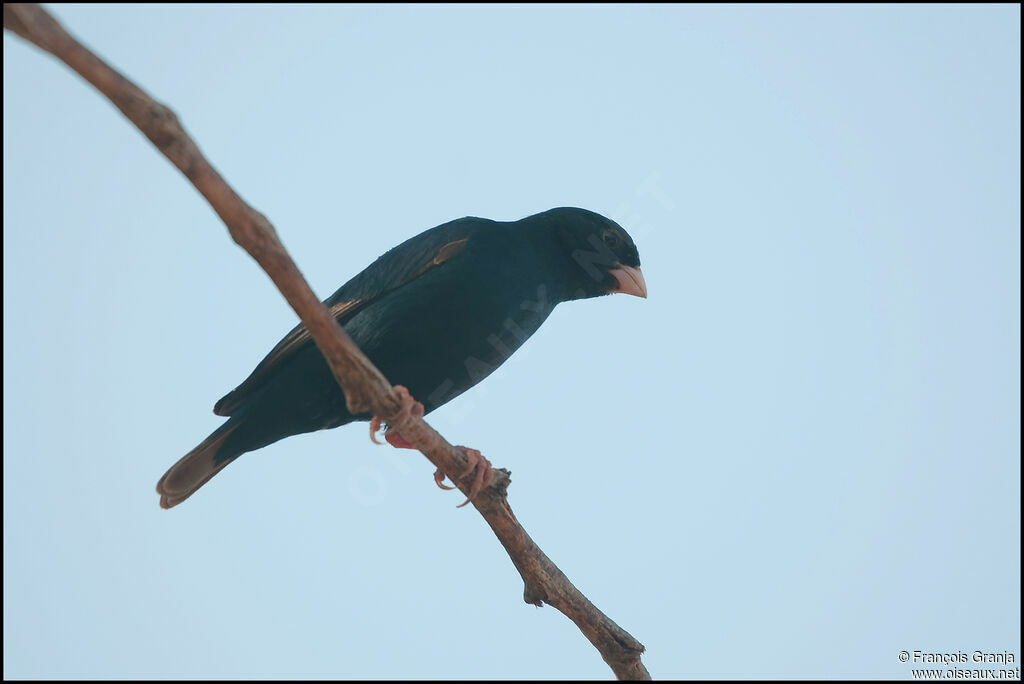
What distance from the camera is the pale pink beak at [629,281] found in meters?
6.34

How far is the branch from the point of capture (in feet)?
8.57

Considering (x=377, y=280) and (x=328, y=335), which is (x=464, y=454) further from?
(x=377, y=280)

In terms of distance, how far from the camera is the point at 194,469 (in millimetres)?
5188

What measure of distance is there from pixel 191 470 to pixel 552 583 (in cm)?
214

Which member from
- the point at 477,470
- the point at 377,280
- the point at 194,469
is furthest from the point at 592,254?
the point at 194,469

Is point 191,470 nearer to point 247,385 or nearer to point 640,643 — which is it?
point 247,385

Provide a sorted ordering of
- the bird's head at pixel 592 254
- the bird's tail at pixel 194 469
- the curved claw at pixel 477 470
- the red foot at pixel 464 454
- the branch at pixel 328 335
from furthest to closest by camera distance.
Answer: the bird's head at pixel 592 254 < the bird's tail at pixel 194 469 < the curved claw at pixel 477 470 < the red foot at pixel 464 454 < the branch at pixel 328 335

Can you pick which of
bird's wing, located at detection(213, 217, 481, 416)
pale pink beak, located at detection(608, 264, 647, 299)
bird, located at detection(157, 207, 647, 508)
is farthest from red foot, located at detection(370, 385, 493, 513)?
pale pink beak, located at detection(608, 264, 647, 299)

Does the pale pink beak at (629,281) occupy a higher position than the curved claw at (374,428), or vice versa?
the pale pink beak at (629,281)

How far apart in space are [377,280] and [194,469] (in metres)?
1.45

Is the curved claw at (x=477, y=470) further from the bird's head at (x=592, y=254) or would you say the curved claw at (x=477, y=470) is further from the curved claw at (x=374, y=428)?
the bird's head at (x=592, y=254)

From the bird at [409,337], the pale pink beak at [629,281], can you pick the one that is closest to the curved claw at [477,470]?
the bird at [409,337]

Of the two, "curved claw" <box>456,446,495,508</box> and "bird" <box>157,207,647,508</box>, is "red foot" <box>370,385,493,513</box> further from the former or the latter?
"bird" <box>157,207,647,508</box>

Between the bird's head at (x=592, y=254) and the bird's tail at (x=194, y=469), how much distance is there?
7.76 ft
